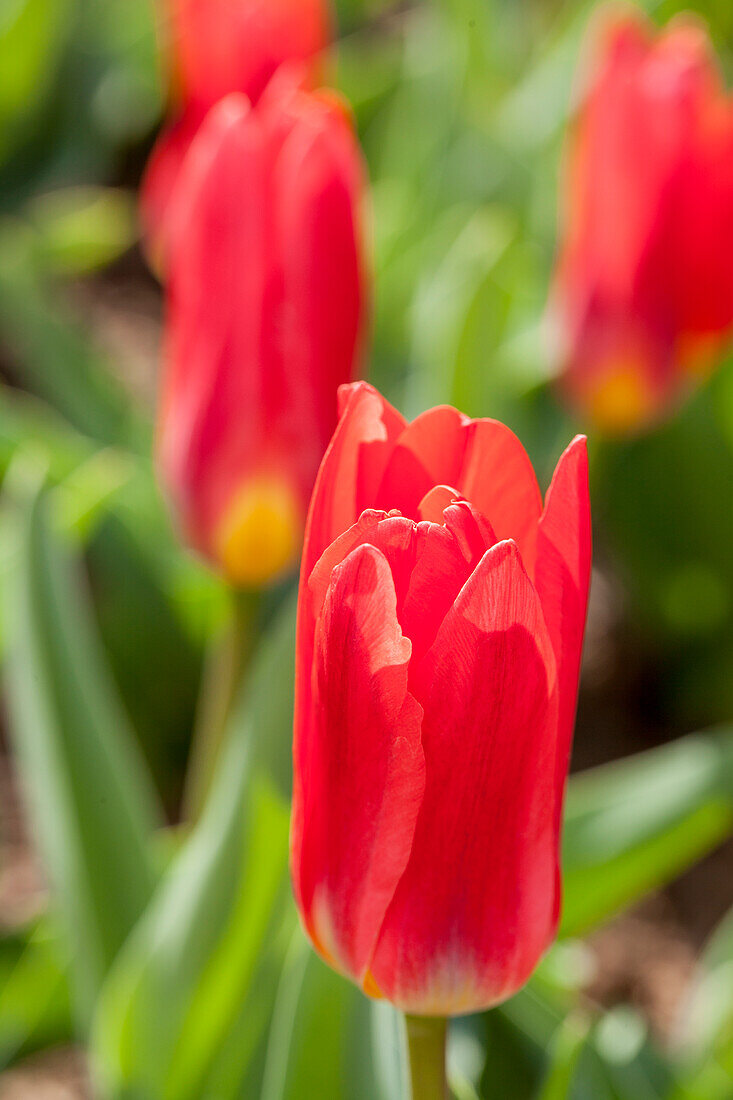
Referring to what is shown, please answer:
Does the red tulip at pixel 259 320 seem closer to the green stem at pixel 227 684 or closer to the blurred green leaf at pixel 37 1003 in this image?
the green stem at pixel 227 684

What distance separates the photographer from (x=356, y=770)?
356 mm

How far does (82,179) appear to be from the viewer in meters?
1.74

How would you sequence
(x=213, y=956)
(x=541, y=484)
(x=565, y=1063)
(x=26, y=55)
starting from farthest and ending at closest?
(x=26, y=55)
(x=541, y=484)
(x=213, y=956)
(x=565, y=1063)

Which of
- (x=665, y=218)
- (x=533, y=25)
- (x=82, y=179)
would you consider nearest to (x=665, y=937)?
(x=665, y=218)

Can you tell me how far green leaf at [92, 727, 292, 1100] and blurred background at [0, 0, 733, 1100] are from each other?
19 mm

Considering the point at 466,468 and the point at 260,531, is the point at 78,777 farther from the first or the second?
the point at 466,468

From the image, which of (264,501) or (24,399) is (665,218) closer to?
(264,501)

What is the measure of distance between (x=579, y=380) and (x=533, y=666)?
1.87 feet

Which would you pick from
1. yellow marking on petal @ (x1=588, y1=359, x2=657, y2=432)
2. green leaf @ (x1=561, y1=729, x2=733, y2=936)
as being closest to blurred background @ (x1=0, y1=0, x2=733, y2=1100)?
green leaf @ (x1=561, y1=729, x2=733, y2=936)

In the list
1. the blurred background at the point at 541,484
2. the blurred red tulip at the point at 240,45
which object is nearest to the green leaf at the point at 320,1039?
the blurred background at the point at 541,484

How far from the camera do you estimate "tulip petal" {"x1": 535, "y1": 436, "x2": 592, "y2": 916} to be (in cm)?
35

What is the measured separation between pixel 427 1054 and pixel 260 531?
1.15 feet

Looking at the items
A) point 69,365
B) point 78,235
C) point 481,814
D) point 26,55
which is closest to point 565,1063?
point 481,814

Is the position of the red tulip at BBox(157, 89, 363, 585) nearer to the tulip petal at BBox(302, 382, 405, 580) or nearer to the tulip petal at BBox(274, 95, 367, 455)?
the tulip petal at BBox(274, 95, 367, 455)
